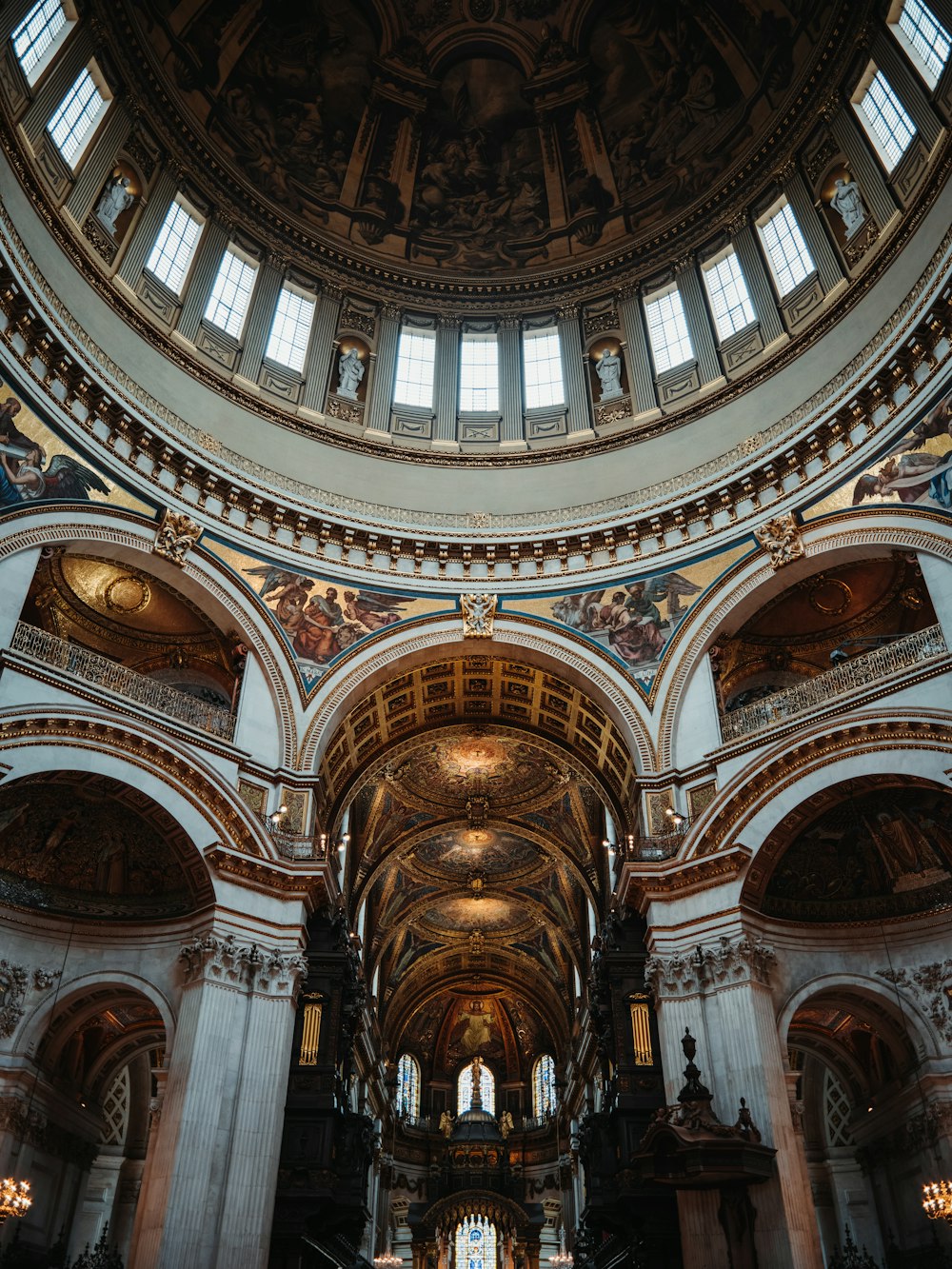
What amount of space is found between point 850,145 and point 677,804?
15.0m

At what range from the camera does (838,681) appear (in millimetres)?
18734

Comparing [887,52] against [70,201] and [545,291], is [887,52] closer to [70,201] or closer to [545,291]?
[545,291]

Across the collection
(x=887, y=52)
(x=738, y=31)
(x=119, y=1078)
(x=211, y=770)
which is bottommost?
(x=119, y=1078)

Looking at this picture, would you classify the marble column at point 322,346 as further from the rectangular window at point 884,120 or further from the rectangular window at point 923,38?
the rectangular window at point 923,38

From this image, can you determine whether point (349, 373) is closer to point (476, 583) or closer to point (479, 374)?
point (479, 374)

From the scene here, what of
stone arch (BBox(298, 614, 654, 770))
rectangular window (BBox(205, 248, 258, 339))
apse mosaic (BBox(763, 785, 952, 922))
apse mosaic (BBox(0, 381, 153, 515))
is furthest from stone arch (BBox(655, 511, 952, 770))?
rectangular window (BBox(205, 248, 258, 339))

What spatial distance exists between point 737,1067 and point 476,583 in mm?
11887

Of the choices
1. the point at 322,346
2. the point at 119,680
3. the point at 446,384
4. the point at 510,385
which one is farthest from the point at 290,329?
the point at 119,680

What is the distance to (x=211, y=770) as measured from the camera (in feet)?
61.9

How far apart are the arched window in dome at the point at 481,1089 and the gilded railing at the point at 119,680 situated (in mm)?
32535

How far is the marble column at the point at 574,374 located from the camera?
26.0 m

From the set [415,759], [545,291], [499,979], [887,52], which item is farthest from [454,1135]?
[887,52]

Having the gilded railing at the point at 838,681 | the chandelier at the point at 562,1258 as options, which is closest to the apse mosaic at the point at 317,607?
the gilded railing at the point at 838,681

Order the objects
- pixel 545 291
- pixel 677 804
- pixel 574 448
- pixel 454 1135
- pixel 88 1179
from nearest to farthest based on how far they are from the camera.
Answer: pixel 677 804 → pixel 88 1179 → pixel 574 448 → pixel 545 291 → pixel 454 1135
